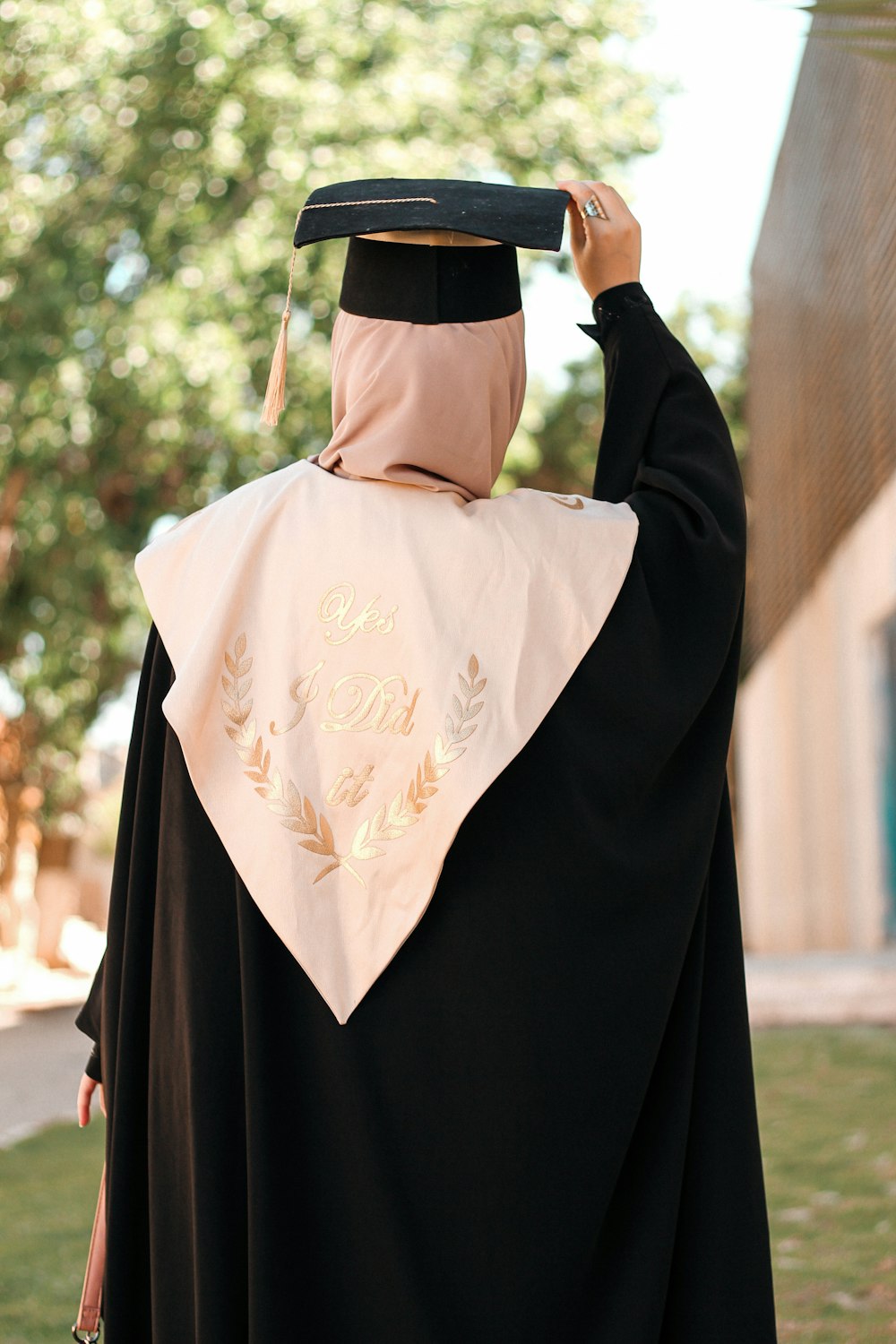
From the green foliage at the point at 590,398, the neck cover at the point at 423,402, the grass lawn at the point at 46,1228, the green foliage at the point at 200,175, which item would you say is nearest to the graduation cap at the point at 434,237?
the neck cover at the point at 423,402

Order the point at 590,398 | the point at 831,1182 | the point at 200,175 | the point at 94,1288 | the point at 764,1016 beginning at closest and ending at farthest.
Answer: the point at 94,1288
the point at 831,1182
the point at 764,1016
the point at 200,175
the point at 590,398

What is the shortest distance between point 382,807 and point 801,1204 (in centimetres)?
389

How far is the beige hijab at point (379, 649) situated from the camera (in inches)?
63.9

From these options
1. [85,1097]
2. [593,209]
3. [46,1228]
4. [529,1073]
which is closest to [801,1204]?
[46,1228]

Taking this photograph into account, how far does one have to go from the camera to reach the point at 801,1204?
4930 millimetres

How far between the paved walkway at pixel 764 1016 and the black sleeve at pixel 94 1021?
17.2ft

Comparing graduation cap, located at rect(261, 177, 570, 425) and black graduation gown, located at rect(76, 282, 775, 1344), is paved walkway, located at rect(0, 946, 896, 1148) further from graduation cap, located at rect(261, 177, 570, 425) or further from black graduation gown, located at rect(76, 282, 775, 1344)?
graduation cap, located at rect(261, 177, 570, 425)

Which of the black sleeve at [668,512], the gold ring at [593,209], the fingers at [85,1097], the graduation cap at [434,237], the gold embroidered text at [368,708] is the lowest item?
the fingers at [85,1097]

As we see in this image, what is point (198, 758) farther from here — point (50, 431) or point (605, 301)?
point (50, 431)

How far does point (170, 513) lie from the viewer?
40.0 ft

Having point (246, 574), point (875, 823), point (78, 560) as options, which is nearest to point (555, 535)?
point (246, 574)

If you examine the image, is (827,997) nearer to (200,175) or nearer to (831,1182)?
(831,1182)

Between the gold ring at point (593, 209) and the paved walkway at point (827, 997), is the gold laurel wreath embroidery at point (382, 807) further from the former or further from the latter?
the paved walkway at point (827, 997)

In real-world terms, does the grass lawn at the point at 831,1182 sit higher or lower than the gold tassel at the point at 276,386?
lower
